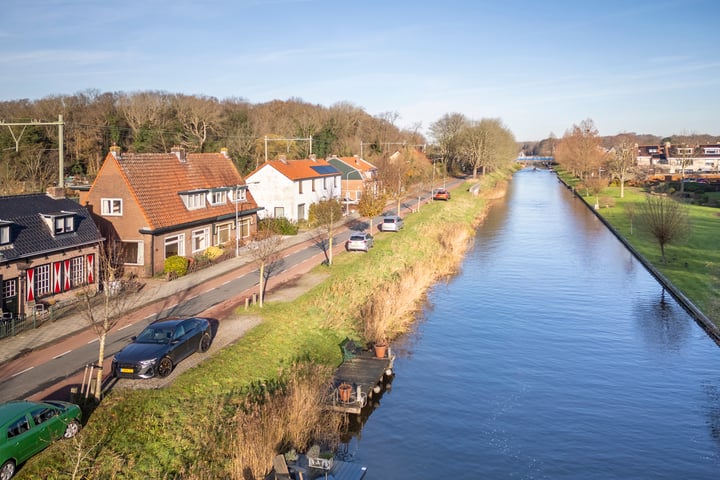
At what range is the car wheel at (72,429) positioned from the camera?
16281mm

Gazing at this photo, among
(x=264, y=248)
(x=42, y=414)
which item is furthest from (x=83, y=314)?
(x=264, y=248)

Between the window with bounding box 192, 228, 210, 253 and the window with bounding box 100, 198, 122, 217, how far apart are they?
5.13m

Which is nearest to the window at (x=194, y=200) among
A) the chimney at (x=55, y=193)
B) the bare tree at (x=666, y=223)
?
the chimney at (x=55, y=193)

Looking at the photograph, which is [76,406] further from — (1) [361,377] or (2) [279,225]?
(2) [279,225]

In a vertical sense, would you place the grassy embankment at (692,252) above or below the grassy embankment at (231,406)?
above

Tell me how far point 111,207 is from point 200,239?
6287 mm

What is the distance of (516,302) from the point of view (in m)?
38.3

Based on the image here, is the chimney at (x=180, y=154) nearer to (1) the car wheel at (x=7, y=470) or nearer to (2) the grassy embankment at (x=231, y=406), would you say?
(2) the grassy embankment at (x=231, y=406)

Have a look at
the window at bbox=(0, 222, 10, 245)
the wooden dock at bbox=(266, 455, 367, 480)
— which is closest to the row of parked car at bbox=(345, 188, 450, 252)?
the window at bbox=(0, 222, 10, 245)

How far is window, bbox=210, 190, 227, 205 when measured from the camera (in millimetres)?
44344

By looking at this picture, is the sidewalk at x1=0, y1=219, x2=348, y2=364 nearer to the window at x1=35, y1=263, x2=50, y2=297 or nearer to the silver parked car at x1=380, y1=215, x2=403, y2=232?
the window at x1=35, y1=263, x2=50, y2=297

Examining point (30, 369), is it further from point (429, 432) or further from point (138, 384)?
point (429, 432)

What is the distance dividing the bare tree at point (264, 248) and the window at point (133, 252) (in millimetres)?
6281

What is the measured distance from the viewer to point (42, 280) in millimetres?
29203
